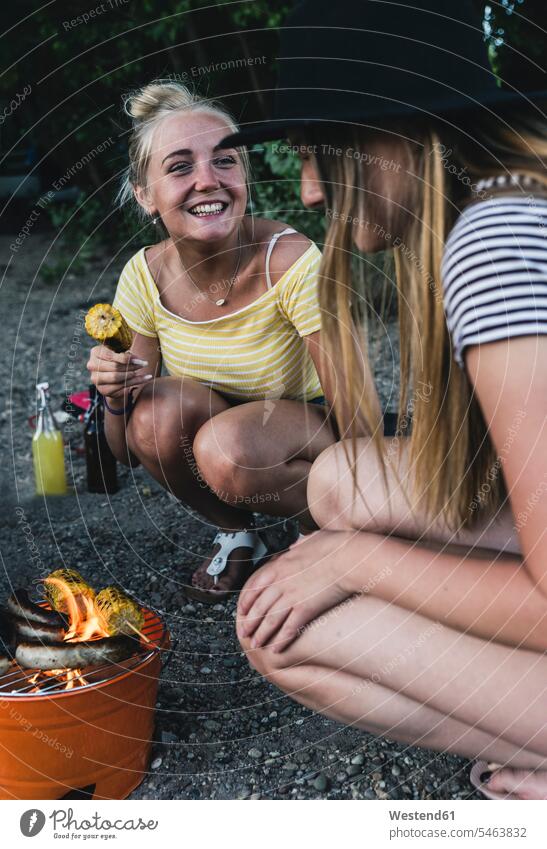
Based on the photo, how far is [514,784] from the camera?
1.35 m

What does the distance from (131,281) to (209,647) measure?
93 cm

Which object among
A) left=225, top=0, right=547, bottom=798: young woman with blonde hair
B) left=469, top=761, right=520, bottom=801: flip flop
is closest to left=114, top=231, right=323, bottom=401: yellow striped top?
left=225, top=0, right=547, bottom=798: young woman with blonde hair

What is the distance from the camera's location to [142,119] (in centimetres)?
193

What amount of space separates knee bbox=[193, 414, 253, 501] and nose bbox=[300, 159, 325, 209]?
682 millimetres

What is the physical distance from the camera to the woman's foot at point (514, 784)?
1327 mm

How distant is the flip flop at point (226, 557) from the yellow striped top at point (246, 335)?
1.24ft

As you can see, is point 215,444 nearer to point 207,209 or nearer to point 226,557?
point 226,557

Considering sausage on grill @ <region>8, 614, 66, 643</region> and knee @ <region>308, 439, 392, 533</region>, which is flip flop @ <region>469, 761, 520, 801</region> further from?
sausage on grill @ <region>8, 614, 66, 643</region>

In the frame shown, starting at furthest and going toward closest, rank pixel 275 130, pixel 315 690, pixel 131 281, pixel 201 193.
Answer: pixel 131 281 → pixel 201 193 → pixel 315 690 → pixel 275 130
